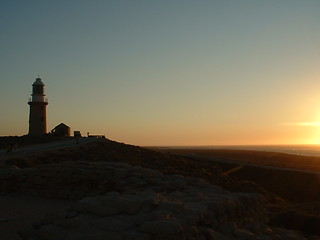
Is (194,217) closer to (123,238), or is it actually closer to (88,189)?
(123,238)

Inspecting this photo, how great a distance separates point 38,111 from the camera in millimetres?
44156

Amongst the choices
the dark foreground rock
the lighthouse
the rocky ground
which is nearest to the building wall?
the lighthouse

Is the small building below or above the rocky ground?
above

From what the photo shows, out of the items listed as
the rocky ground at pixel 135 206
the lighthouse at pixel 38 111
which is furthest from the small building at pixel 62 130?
the rocky ground at pixel 135 206

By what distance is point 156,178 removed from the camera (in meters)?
10.9

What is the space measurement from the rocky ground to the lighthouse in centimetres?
3245

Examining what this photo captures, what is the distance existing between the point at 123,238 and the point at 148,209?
1.06 meters

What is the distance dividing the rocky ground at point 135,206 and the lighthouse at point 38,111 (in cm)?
3245

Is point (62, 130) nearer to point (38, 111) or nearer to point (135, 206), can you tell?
point (38, 111)

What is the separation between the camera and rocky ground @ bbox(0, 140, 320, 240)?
6590 millimetres

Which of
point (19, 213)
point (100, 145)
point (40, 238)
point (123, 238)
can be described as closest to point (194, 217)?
point (123, 238)

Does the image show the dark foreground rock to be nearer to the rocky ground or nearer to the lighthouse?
the rocky ground

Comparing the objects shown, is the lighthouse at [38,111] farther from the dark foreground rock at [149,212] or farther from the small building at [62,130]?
the dark foreground rock at [149,212]

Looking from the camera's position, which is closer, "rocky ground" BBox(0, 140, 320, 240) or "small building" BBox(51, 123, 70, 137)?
"rocky ground" BBox(0, 140, 320, 240)
